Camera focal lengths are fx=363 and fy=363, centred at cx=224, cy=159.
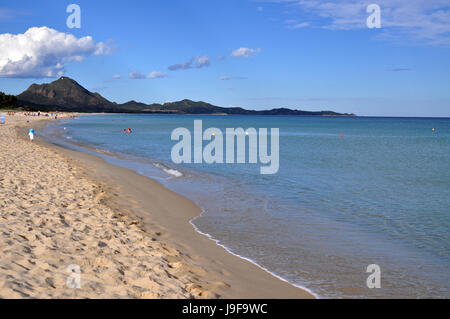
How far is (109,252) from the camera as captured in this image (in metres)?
6.52

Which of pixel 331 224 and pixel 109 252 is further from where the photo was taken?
pixel 331 224

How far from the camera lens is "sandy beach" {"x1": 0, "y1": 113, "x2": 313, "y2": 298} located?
521cm

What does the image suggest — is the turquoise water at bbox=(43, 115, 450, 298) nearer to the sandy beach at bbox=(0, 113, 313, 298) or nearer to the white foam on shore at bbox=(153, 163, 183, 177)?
the white foam on shore at bbox=(153, 163, 183, 177)

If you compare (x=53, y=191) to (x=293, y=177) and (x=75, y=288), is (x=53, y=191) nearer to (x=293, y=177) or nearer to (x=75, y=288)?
(x=75, y=288)

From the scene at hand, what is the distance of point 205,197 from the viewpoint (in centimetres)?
1339

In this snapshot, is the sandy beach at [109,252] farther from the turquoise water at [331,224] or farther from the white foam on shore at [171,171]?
the white foam on shore at [171,171]

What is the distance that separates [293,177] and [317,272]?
11.9 m

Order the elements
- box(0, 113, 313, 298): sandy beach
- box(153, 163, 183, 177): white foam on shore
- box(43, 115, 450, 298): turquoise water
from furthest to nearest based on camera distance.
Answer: box(153, 163, 183, 177): white foam on shore
box(43, 115, 450, 298): turquoise water
box(0, 113, 313, 298): sandy beach

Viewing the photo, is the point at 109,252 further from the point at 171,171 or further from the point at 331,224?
the point at 171,171

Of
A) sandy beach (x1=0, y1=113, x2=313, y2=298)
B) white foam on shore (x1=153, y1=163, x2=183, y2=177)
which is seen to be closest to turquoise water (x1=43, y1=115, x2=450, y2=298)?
white foam on shore (x1=153, y1=163, x2=183, y2=177)

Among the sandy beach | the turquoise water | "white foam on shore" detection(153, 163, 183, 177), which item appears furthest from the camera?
"white foam on shore" detection(153, 163, 183, 177)

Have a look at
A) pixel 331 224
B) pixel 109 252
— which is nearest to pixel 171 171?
pixel 331 224

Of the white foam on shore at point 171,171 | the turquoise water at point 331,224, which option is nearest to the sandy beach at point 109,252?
the turquoise water at point 331,224
